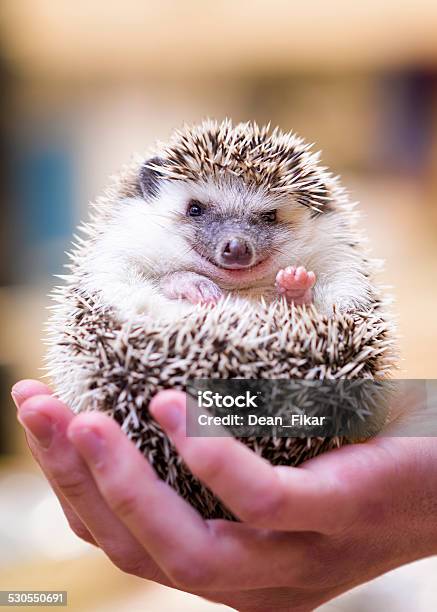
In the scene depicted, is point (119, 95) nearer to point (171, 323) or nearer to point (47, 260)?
point (47, 260)

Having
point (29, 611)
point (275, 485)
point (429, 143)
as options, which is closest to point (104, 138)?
point (429, 143)

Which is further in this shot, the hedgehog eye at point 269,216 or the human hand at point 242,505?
the hedgehog eye at point 269,216

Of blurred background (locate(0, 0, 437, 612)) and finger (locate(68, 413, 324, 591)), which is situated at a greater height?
blurred background (locate(0, 0, 437, 612))

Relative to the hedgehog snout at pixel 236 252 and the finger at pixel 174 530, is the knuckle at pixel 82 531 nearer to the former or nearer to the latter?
the finger at pixel 174 530

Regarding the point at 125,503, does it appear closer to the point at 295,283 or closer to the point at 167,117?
the point at 295,283

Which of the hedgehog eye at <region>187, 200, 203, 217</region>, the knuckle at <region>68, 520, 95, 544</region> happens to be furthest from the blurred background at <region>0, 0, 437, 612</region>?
the hedgehog eye at <region>187, 200, 203, 217</region>

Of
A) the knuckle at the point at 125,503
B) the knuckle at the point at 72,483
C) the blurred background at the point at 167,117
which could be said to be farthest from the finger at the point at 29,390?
the blurred background at the point at 167,117

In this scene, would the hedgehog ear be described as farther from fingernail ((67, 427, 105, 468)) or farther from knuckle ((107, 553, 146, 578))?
knuckle ((107, 553, 146, 578))
